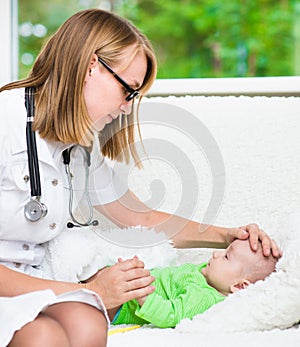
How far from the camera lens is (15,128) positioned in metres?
1.49

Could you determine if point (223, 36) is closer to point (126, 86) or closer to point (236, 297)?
point (126, 86)

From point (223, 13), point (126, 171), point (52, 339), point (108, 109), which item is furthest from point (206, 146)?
point (223, 13)

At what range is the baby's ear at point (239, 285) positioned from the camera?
1.54m

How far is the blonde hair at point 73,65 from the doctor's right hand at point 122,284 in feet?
1.16

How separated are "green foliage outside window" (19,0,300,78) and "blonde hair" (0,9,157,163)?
253 centimetres

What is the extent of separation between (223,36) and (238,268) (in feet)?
9.61

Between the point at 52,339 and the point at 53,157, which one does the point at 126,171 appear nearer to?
the point at 53,157

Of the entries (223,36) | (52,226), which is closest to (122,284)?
(52,226)

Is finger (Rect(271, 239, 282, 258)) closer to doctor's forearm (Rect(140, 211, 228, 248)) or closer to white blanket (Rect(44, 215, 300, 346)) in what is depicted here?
white blanket (Rect(44, 215, 300, 346))

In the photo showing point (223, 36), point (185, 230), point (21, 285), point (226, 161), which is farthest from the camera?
point (223, 36)

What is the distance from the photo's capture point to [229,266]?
157 cm

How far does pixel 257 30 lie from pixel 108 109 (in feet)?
9.39

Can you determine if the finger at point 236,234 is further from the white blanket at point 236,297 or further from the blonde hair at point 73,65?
the blonde hair at point 73,65

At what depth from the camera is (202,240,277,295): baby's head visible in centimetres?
155
